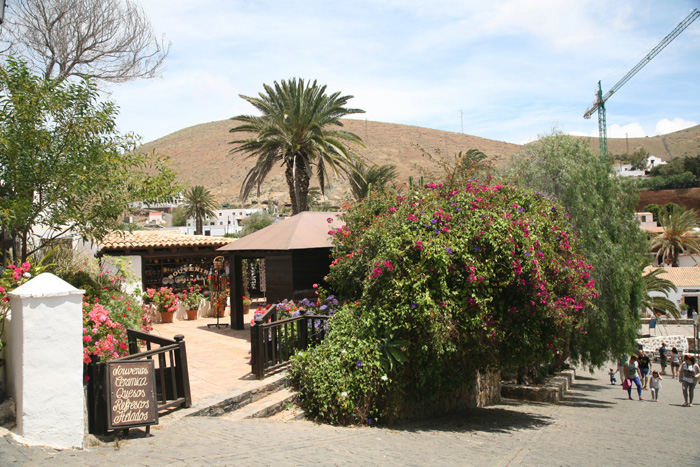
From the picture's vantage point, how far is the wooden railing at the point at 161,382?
533cm

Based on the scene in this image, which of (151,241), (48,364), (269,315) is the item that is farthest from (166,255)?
(48,364)

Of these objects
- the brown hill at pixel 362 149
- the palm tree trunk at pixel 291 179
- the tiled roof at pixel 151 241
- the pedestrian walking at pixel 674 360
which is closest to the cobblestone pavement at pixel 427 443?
the palm tree trunk at pixel 291 179

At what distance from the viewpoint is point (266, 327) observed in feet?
26.1

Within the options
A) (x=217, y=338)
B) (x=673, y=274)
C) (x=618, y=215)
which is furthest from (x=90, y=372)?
(x=673, y=274)

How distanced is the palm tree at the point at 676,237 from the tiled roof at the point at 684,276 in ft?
11.6

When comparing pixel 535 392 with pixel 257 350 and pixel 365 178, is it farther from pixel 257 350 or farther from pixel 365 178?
pixel 365 178

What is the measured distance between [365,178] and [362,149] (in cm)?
6933

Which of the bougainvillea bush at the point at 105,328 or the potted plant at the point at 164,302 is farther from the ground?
the bougainvillea bush at the point at 105,328

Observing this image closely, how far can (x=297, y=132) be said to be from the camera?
61.7ft

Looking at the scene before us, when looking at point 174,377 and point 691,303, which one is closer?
point 174,377

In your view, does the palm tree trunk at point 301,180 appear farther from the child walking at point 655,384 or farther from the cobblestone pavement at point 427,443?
the child walking at point 655,384

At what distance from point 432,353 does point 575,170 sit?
26.2ft

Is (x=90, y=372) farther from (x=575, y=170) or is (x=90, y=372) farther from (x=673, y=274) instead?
→ (x=673, y=274)

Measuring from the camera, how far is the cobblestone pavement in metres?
4.86
